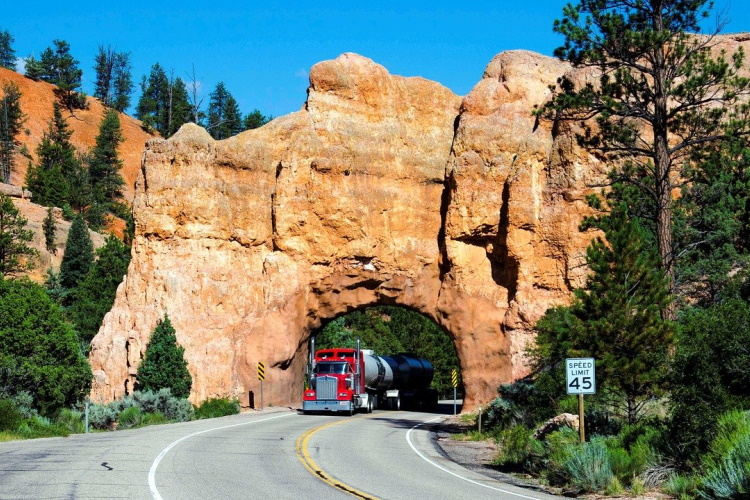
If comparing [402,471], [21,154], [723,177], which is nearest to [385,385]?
[723,177]

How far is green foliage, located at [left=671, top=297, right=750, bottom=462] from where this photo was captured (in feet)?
55.8

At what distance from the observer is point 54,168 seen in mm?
97875

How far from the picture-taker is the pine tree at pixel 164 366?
138ft

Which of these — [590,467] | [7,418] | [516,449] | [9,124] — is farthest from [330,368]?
[9,124]

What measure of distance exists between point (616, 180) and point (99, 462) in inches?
654

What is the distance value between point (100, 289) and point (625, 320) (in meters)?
47.4

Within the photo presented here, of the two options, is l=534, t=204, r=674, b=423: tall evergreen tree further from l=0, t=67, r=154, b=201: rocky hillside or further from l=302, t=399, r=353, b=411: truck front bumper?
l=0, t=67, r=154, b=201: rocky hillside

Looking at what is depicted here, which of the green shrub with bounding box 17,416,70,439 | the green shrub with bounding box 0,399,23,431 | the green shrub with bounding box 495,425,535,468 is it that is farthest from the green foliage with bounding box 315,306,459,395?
the green shrub with bounding box 495,425,535,468

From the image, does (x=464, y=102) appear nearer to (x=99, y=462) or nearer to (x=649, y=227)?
(x=649, y=227)

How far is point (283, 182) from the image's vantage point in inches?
1885

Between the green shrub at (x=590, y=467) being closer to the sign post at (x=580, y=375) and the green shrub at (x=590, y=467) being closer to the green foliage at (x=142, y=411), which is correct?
the sign post at (x=580, y=375)

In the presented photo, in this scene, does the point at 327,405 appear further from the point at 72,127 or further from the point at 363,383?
the point at 72,127

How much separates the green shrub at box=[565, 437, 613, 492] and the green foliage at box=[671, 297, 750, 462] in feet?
4.85

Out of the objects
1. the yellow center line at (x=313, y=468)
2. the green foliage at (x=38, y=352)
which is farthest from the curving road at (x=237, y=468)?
the green foliage at (x=38, y=352)
